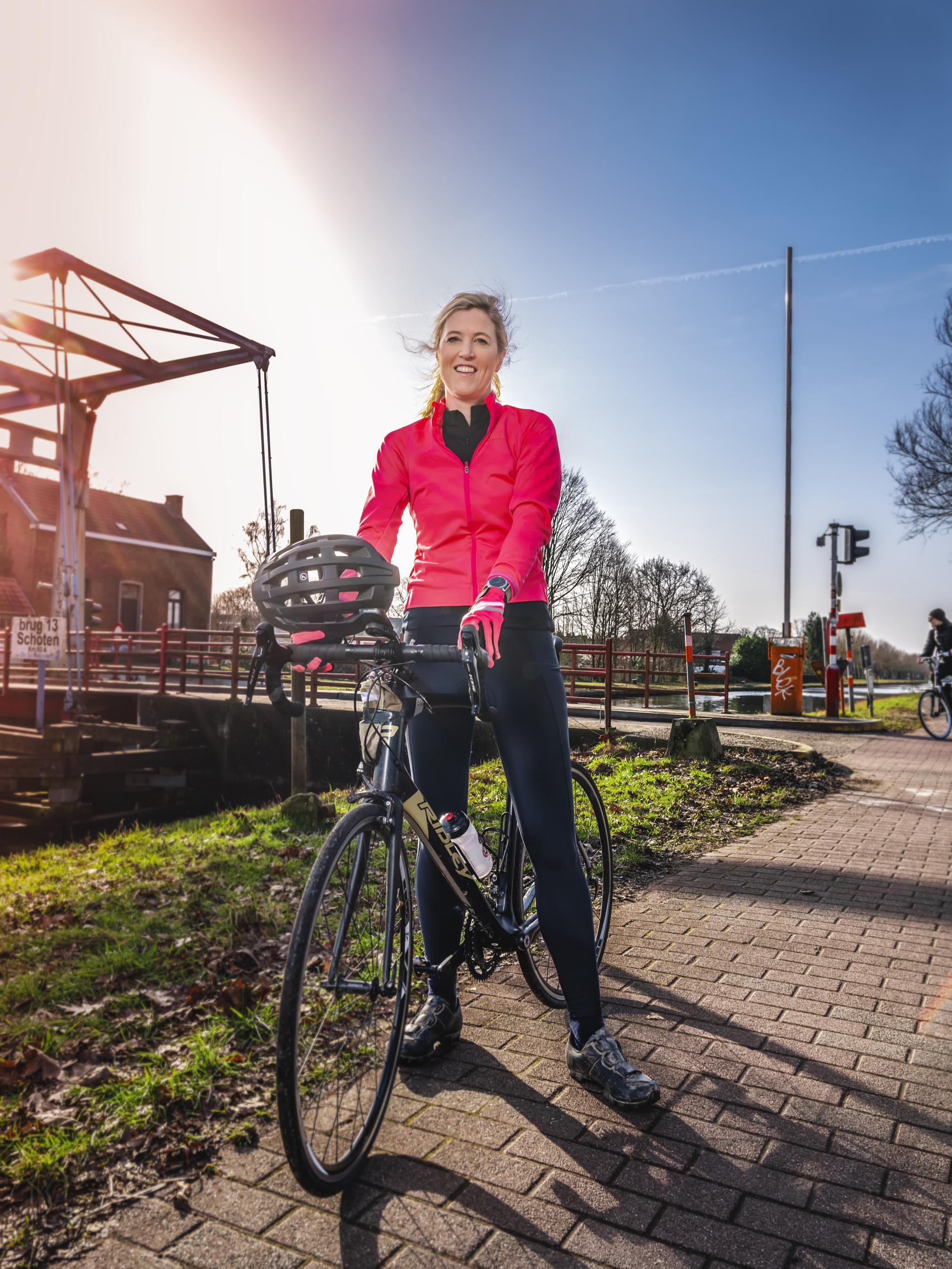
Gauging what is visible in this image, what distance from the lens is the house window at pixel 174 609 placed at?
41906mm

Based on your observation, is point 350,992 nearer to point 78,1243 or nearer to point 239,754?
point 78,1243

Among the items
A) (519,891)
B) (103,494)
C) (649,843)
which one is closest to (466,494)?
(519,891)

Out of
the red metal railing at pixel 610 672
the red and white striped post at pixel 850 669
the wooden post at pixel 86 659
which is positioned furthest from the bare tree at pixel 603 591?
the wooden post at pixel 86 659

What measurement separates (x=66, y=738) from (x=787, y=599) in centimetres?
1422

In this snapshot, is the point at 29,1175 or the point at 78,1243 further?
the point at 29,1175

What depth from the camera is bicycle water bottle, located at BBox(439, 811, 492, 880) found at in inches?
98.3

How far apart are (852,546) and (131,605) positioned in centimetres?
3176

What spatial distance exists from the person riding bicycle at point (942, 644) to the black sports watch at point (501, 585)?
12.2 m

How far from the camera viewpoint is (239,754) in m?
15.2

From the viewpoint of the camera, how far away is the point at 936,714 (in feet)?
43.4

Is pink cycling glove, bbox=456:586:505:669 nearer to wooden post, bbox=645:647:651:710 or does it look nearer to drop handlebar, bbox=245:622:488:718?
drop handlebar, bbox=245:622:488:718

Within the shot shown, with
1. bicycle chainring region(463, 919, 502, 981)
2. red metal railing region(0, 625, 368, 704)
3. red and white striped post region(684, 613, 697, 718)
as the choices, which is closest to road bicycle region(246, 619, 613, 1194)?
bicycle chainring region(463, 919, 502, 981)

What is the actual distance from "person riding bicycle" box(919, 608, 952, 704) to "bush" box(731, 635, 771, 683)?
70.3ft

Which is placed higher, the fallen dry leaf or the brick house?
the brick house
